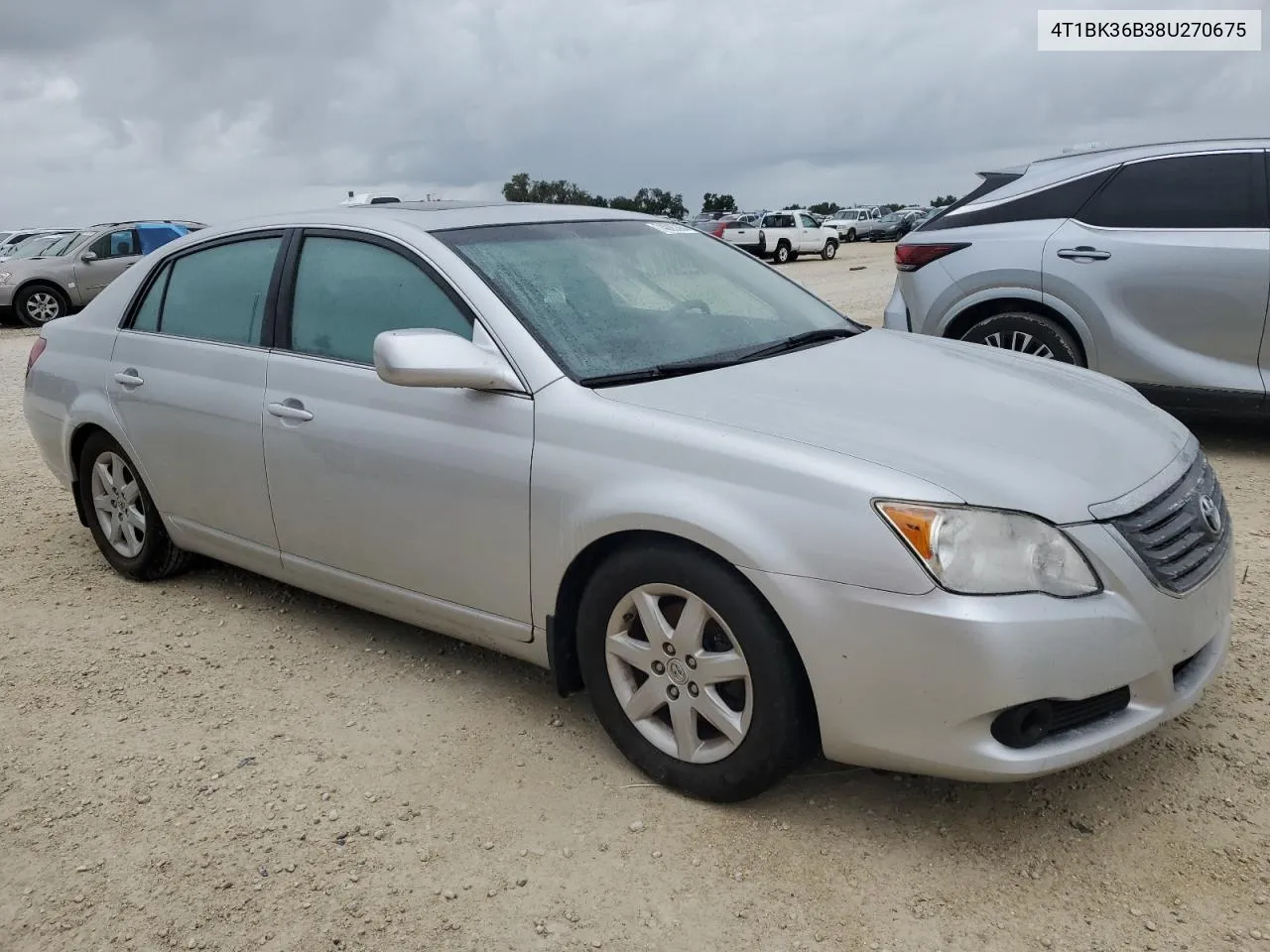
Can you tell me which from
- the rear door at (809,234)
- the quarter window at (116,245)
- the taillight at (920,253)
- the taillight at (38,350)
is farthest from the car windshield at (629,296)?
the rear door at (809,234)

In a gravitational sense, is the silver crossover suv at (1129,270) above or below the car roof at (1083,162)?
below

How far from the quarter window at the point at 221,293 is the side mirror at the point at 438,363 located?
3.69 ft

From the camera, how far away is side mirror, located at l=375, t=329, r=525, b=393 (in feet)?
10.0

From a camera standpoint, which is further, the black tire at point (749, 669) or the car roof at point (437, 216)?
the car roof at point (437, 216)

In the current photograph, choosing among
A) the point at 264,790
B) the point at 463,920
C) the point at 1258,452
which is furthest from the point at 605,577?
the point at 1258,452

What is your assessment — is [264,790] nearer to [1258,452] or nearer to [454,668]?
[454,668]

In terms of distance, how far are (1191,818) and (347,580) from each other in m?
2.59

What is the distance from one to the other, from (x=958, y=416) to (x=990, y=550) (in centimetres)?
54

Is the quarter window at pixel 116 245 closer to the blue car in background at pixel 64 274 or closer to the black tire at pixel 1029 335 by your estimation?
the blue car in background at pixel 64 274

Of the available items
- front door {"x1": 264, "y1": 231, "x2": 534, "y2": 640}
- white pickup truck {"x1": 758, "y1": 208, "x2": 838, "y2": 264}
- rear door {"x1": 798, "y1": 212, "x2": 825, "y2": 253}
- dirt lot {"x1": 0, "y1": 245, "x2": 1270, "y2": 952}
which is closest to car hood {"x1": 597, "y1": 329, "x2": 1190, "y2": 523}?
front door {"x1": 264, "y1": 231, "x2": 534, "y2": 640}

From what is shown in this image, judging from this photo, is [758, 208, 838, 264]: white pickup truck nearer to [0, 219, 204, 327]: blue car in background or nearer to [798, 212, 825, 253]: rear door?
[798, 212, 825, 253]: rear door

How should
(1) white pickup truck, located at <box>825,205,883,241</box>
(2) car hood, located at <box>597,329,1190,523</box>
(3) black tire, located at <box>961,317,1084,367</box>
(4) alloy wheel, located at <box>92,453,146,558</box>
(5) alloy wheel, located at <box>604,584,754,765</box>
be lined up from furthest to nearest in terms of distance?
(1) white pickup truck, located at <box>825,205,883,241</box>
(3) black tire, located at <box>961,317,1084,367</box>
(4) alloy wheel, located at <box>92,453,146,558</box>
(5) alloy wheel, located at <box>604,584,754,765</box>
(2) car hood, located at <box>597,329,1190,523</box>

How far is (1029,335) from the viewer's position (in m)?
6.27

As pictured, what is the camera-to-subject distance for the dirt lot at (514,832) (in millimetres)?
2508
